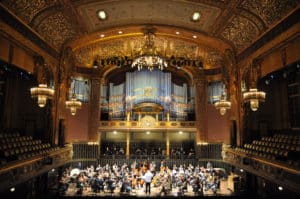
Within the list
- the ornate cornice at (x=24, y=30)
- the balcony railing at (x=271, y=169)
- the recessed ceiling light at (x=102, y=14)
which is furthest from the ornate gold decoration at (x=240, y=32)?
the ornate cornice at (x=24, y=30)

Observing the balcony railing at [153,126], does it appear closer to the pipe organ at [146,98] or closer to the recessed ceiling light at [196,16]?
the pipe organ at [146,98]

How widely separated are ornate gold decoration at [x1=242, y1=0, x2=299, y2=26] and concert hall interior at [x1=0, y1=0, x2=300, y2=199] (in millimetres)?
44

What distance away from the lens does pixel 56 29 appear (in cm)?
1059

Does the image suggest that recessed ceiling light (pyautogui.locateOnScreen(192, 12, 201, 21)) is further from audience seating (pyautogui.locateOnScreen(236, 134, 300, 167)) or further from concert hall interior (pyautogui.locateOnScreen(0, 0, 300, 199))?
audience seating (pyautogui.locateOnScreen(236, 134, 300, 167))

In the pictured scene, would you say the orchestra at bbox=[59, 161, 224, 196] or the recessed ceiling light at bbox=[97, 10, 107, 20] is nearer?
the orchestra at bbox=[59, 161, 224, 196]

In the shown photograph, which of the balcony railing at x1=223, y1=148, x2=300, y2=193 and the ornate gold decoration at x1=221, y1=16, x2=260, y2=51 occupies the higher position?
the ornate gold decoration at x1=221, y1=16, x2=260, y2=51

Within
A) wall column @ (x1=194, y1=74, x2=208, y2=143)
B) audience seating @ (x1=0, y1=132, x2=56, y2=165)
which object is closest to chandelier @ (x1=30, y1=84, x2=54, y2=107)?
audience seating @ (x1=0, y1=132, x2=56, y2=165)

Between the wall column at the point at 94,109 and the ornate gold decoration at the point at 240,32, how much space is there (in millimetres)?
8795

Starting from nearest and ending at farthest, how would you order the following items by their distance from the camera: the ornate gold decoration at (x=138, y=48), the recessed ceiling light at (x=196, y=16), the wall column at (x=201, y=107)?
the recessed ceiling light at (x=196, y=16), the ornate gold decoration at (x=138, y=48), the wall column at (x=201, y=107)

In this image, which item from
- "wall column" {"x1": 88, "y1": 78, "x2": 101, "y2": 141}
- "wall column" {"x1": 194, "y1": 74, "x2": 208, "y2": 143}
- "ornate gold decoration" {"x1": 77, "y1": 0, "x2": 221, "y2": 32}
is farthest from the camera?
"wall column" {"x1": 194, "y1": 74, "x2": 208, "y2": 143}

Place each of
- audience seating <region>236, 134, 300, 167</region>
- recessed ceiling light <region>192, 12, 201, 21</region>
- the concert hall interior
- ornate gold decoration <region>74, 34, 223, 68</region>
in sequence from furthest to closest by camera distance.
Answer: ornate gold decoration <region>74, 34, 223, 68</region>, recessed ceiling light <region>192, 12, 201, 21</region>, the concert hall interior, audience seating <region>236, 134, 300, 167</region>

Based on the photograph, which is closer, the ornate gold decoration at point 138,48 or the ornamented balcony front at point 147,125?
the ornate gold decoration at point 138,48

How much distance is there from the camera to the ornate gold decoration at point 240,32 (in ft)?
32.8

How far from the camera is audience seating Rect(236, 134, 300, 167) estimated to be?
7777 millimetres
